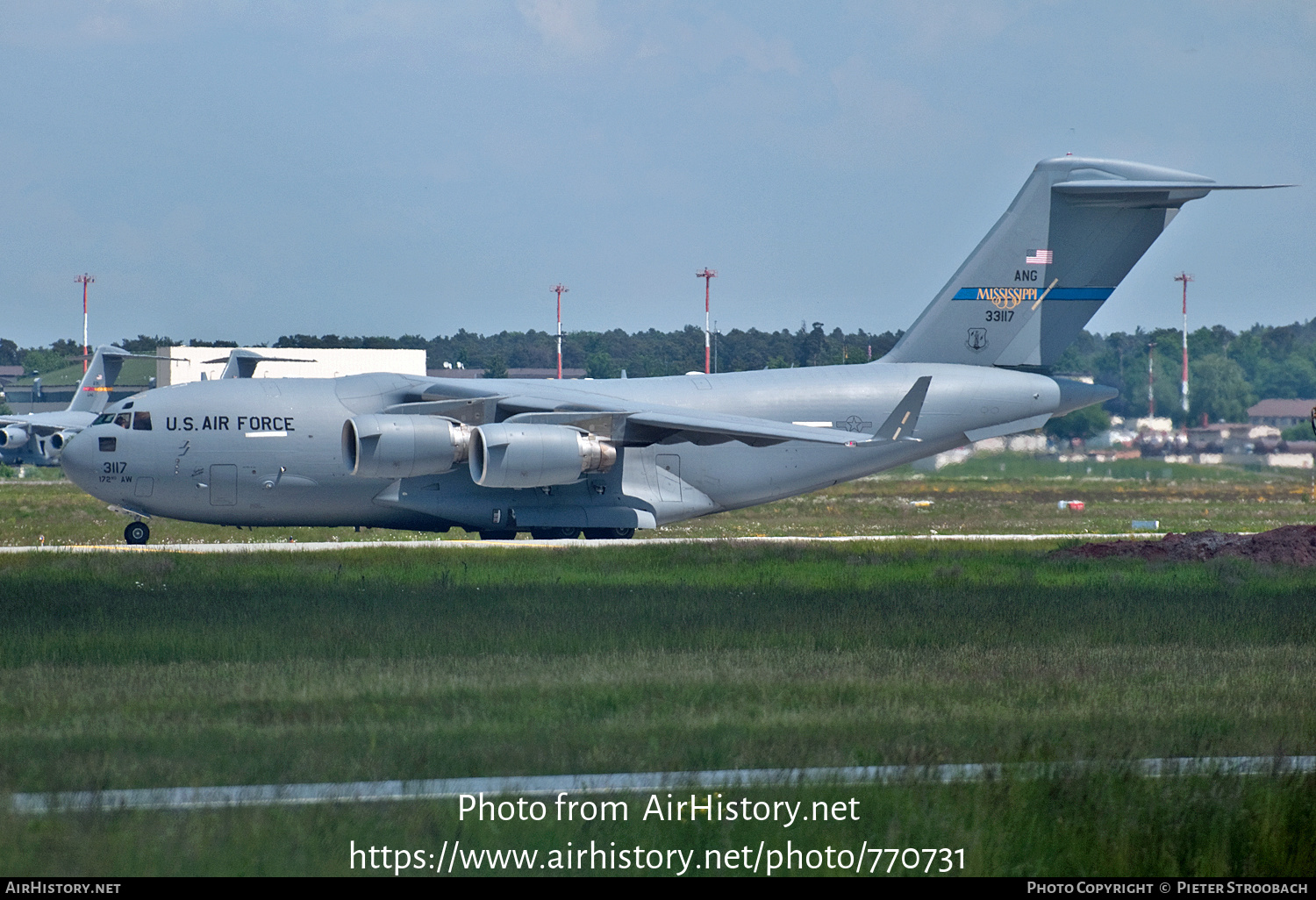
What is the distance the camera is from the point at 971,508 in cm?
3681

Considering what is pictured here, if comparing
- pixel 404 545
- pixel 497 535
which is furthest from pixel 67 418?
pixel 404 545

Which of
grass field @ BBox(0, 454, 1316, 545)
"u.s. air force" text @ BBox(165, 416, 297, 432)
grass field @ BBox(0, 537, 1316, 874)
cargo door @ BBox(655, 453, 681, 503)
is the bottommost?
grass field @ BBox(0, 454, 1316, 545)

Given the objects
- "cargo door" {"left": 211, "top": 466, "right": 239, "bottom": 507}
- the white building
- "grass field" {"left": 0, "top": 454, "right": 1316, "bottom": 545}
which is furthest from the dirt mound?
the white building

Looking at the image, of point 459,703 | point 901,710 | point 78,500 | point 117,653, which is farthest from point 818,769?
point 78,500

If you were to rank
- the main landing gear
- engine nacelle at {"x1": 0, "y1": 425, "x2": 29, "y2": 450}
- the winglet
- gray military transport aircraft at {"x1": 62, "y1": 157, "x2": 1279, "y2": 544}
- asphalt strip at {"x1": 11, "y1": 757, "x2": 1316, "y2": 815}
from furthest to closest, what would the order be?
engine nacelle at {"x1": 0, "y1": 425, "x2": 29, "y2": 450}
the main landing gear
the winglet
gray military transport aircraft at {"x1": 62, "y1": 157, "x2": 1279, "y2": 544}
asphalt strip at {"x1": 11, "y1": 757, "x2": 1316, "y2": 815}

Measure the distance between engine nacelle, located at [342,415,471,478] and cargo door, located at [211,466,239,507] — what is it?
199 cm

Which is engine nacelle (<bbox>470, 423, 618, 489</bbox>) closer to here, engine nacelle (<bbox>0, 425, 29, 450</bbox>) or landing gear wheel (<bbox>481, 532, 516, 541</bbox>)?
landing gear wheel (<bbox>481, 532, 516, 541</bbox>)

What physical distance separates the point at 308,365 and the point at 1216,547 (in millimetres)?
45314

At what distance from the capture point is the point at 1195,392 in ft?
151

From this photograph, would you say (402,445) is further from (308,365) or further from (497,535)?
(308,365)

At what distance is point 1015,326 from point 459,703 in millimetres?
18594

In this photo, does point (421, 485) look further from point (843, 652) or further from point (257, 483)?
point (843, 652)

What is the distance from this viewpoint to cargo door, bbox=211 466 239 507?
23.1m

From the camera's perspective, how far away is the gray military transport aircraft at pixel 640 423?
2256 centimetres
